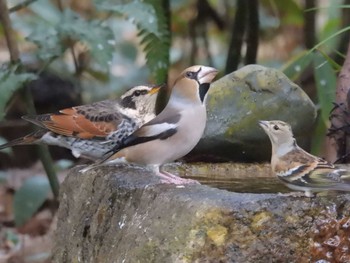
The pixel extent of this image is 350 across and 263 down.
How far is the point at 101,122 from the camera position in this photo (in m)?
4.76

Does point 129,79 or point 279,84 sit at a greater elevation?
point 279,84

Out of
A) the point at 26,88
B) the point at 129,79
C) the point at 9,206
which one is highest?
the point at 26,88

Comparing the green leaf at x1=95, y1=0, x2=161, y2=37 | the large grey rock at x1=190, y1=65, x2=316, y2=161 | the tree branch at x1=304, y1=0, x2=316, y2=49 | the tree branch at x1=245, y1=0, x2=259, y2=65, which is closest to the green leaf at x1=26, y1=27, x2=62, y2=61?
the green leaf at x1=95, y1=0, x2=161, y2=37

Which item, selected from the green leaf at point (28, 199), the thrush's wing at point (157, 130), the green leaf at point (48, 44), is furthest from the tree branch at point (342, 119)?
the green leaf at point (28, 199)

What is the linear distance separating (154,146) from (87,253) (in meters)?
0.58

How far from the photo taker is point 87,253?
4.22m

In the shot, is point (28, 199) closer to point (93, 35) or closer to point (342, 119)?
point (93, 35)

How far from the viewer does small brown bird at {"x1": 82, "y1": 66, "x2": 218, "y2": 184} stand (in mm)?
4145

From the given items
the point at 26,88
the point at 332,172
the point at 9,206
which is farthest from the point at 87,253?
the point at 9,206

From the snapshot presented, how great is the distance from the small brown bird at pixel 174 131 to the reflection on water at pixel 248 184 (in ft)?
0.72

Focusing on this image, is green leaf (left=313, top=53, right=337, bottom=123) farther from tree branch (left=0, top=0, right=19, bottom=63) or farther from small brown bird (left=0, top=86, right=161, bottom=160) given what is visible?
tree branch (left=0, top=0, right=19, bottom=63)

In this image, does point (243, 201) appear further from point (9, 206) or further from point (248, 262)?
point (9, 206)

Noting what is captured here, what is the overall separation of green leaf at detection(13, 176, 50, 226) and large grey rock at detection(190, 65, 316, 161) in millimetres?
2490

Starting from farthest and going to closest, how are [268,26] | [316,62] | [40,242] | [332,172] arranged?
[268,26], [40,242], [316,62], [332,172]
